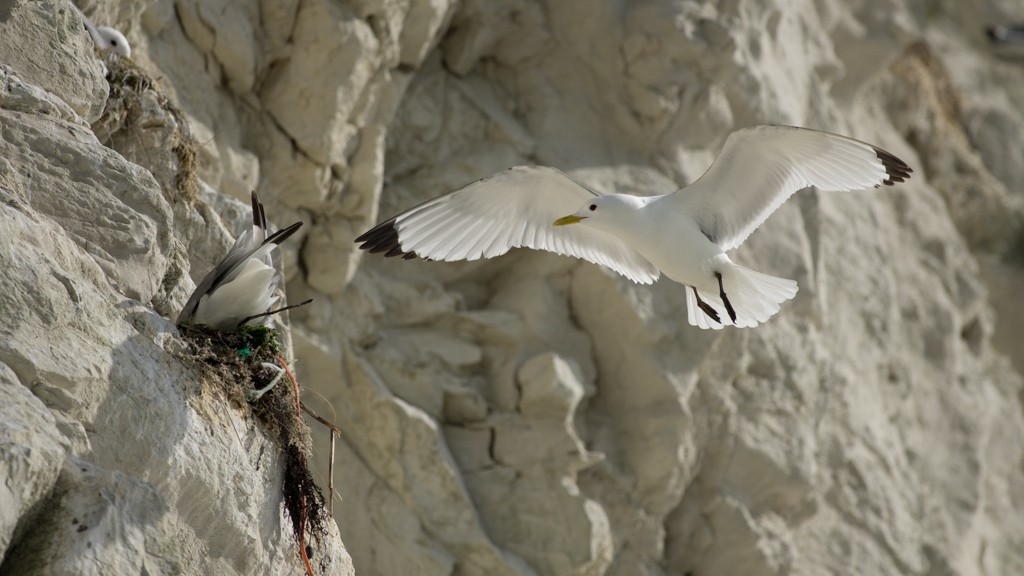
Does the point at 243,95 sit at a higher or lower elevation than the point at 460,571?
higher

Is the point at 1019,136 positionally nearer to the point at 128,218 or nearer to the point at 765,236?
the point at 765,236

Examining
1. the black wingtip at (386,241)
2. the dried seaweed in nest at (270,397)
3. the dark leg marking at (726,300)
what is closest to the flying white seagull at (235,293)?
the dried seaweed in nest at (270,397)

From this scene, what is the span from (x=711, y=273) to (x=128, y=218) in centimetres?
A: 271

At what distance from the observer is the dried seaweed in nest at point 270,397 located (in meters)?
4.12

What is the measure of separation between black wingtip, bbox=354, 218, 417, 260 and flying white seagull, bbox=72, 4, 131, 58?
1.25m

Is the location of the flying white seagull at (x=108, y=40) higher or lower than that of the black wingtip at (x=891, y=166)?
higher

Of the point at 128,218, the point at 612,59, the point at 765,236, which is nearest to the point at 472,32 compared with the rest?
the point at 612,59

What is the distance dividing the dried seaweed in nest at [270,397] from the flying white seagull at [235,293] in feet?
0.24

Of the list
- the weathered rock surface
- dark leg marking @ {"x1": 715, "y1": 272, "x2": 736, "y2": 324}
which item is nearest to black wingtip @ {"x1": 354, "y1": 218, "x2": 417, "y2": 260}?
the weathered rock surface

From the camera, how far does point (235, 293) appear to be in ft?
14.4

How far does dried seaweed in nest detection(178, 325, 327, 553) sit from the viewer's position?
162 inches

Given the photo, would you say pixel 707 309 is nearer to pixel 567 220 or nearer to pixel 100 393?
pixel 567 220

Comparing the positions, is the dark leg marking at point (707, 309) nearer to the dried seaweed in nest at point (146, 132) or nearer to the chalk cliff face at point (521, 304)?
the chalk cliff face at point (521, 304)

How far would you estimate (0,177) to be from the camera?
3.71 meters
